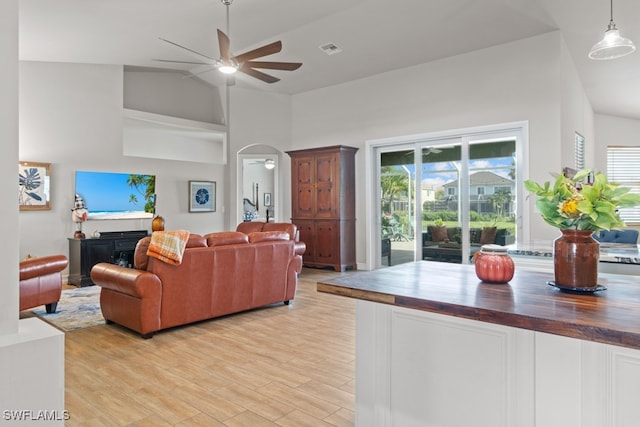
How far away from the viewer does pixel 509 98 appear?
570cm

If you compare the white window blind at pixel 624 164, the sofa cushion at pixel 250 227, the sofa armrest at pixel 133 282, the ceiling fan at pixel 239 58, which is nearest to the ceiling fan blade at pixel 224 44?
the ceiling fan at pixel 239 58

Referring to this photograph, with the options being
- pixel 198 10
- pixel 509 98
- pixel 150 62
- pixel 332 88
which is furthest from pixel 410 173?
pixel 150 62

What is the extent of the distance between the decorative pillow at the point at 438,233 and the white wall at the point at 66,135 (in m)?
5.15

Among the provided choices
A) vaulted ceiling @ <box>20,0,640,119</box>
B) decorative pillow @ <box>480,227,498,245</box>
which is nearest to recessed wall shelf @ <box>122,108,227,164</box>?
vaulted ceiling @ <box>20,0,640,119</box>

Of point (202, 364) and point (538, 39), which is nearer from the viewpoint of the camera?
point (202, 364)

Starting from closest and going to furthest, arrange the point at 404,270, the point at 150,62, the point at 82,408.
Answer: the point at 404,270, the point at 82,408, the point at 150,62

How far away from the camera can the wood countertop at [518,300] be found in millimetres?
1194

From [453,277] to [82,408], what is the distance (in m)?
2.26

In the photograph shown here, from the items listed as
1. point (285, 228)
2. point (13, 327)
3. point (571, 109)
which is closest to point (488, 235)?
point (571, 109)

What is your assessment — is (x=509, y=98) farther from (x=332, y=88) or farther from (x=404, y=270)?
(x=404, y=270)

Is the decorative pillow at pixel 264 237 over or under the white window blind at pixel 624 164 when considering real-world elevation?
under

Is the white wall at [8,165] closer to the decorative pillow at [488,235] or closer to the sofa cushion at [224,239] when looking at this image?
the sofa cushion at [224,239]

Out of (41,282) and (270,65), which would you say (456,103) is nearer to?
(270,65)

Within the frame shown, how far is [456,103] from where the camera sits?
20.5 feet
